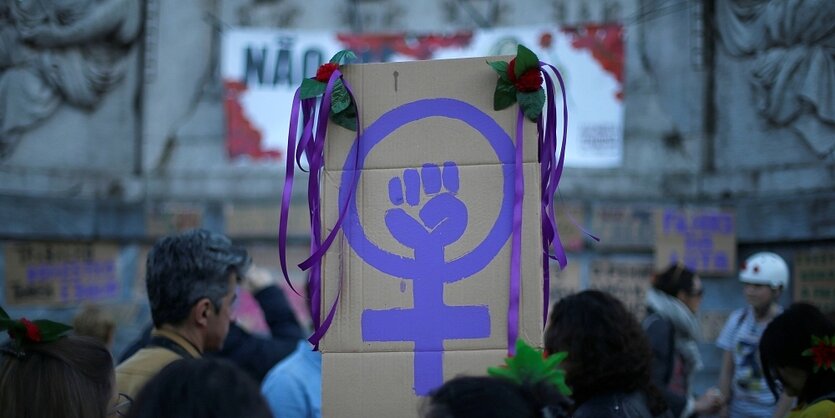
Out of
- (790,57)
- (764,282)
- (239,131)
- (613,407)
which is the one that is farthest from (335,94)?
(239,131)

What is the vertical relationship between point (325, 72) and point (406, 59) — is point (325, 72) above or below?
below

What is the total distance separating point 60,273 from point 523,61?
22.8 ft

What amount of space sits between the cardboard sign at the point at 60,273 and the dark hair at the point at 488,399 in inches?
274

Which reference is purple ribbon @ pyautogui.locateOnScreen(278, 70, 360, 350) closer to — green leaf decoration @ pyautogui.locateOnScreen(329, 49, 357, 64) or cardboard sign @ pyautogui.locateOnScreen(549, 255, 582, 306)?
green leaf decoration @ pyautogui.locateOnScreen(329, 49, 357, 64)

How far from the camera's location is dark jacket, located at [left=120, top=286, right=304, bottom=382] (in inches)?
149

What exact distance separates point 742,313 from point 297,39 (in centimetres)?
464

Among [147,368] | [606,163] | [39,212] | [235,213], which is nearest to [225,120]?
[235,213]

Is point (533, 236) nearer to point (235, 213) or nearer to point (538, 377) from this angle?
point (538, 377)

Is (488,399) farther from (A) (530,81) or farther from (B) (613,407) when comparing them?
(B) (613,407)

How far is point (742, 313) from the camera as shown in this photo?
5.20 meters

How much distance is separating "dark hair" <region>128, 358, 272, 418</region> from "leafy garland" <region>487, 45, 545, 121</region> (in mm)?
895

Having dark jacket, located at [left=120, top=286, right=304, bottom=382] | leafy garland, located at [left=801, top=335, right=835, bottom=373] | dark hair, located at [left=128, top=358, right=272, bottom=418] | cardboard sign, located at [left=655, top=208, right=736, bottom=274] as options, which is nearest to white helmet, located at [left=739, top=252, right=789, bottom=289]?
cardboard sign, located at [left=655, top=208, right=736, bottom=274]

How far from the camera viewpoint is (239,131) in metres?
8.36

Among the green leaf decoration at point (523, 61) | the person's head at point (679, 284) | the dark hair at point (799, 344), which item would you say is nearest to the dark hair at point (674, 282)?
the person's head at point (679, 284)
